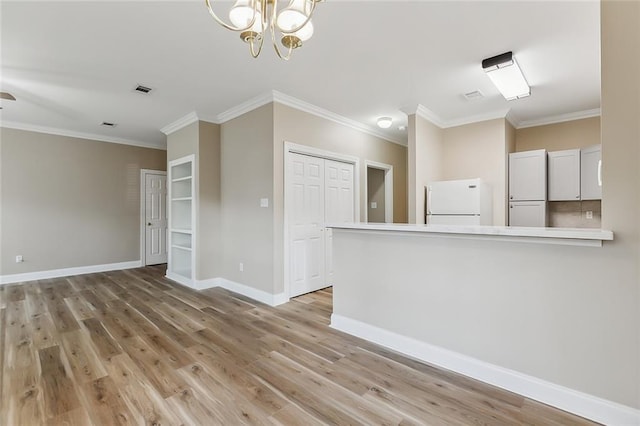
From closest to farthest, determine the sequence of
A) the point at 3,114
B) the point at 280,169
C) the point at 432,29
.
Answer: the point at 432,29
the point at 280,169
the point at 3,114

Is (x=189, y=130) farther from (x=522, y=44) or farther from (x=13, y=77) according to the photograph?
(x=522, y=44)

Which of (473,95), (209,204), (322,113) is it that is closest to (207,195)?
(209,204)

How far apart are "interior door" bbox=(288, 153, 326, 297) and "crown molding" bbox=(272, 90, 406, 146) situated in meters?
0.64

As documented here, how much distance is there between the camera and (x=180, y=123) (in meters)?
4.75

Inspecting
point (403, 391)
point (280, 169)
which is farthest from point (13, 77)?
point (403, 391)

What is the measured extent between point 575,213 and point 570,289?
347cm

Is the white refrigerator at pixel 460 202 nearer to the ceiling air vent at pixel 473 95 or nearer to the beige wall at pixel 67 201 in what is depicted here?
the ceiling air vent at pixel 473 95

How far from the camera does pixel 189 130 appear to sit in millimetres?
4641

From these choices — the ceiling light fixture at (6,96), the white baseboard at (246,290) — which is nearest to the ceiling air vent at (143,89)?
the ceiling light fixture at (6,96)

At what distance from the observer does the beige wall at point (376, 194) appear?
5.88 m

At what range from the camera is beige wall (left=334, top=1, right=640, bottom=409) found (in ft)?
5.11

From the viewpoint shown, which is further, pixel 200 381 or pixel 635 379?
pixel 200 381

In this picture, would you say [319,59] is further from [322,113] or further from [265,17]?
[322,113]

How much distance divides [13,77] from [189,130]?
194 cm
